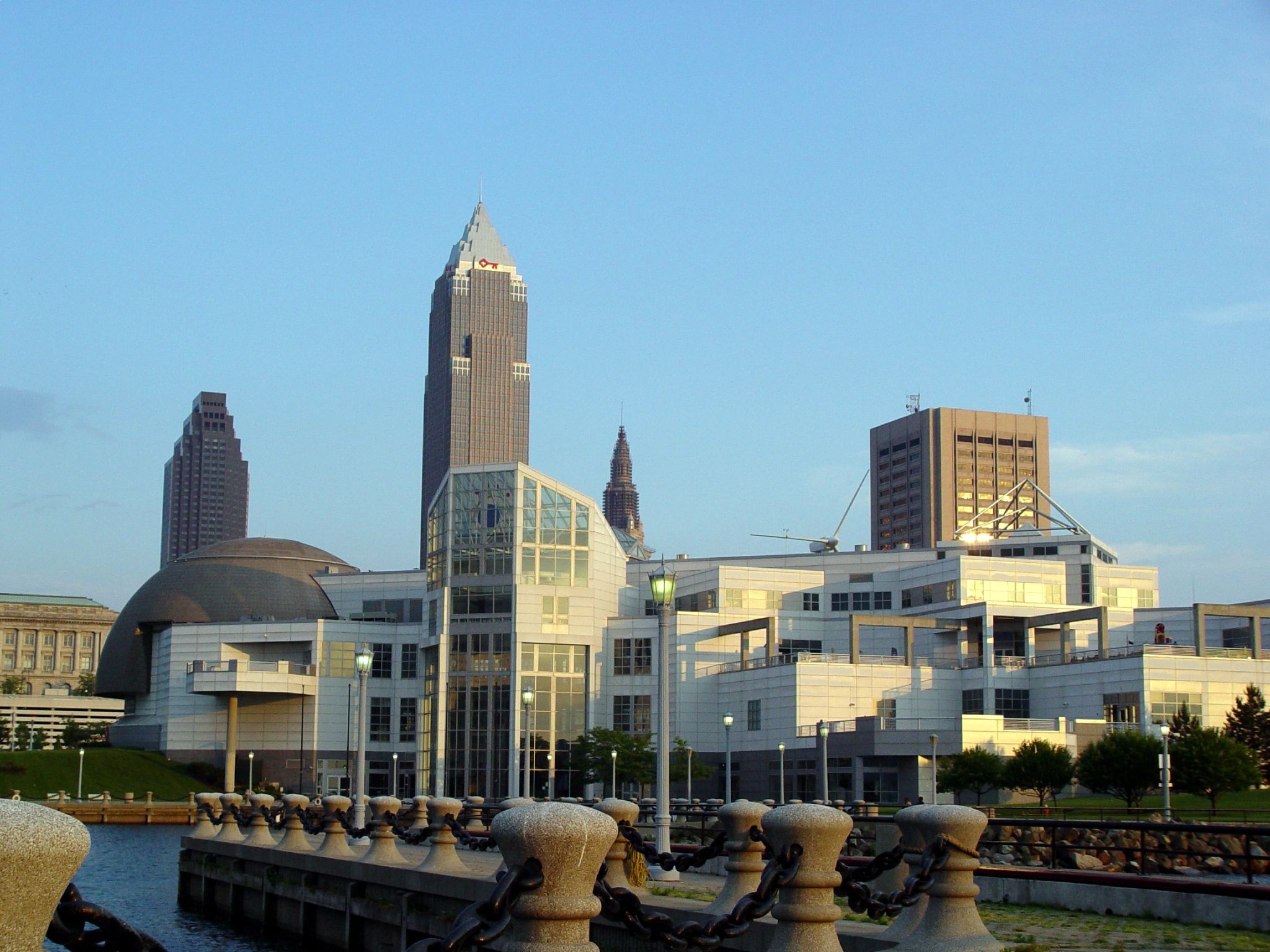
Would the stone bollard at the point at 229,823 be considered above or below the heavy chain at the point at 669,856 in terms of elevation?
below

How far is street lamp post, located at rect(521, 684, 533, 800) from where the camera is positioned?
63.9m

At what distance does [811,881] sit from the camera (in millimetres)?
12578

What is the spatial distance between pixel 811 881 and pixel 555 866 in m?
4.44

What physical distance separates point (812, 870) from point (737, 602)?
9707 cm

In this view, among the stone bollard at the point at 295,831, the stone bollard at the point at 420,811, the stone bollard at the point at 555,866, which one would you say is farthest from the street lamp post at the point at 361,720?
the stone bollard at the point at 555,866

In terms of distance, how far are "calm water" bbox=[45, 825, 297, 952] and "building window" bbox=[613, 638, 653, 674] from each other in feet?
124

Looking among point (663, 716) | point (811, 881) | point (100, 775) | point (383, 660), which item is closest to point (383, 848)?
point (663, 716)

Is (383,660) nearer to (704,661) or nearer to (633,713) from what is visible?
(633,713)

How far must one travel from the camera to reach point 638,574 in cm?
11525

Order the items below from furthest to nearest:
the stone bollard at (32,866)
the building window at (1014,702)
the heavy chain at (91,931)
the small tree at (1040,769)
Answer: the building window at (1014,702), the small tree at (1040,769), the heavy chain at (91,931), the stone bollard at (32,866)

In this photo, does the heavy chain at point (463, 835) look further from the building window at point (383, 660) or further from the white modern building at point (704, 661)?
the building window at point (383, 660)

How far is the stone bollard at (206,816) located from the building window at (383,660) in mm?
71949

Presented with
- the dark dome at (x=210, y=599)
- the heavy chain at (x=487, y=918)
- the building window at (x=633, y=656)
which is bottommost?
the heavy chain at (x=487, y=918)

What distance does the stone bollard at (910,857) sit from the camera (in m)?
14.3
